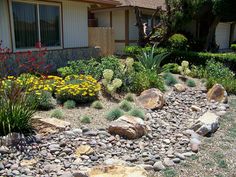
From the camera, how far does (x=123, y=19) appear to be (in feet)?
60.4

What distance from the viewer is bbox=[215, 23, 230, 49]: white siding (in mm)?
23516

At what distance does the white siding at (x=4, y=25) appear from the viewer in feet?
32.3

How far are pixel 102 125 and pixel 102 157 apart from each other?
1188 mm

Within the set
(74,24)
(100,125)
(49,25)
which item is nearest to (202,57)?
(74,24)

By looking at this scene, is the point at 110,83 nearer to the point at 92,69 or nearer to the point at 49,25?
the point at 92,69

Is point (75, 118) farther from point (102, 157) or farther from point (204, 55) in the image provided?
point (204, 55)

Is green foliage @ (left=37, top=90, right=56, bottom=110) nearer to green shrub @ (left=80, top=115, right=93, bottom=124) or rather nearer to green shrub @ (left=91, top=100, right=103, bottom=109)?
green shrub @ (left=91, top=100, right=103, bottom=109)

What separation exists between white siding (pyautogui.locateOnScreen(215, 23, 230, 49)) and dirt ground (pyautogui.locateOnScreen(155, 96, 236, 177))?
61.6ft

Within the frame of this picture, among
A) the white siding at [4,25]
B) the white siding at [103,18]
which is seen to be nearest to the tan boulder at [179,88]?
the white siding at [4,25]

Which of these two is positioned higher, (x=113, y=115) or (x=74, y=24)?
(x=74, y=24)

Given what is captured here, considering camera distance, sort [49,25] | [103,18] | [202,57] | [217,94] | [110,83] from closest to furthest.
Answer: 1. [110,83]
2. [217,94]
3. [49,25]
4. [202,57]
5. [103,18]

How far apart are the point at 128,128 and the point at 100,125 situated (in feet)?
2.32

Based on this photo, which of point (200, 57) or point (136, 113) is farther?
point (200, 57)

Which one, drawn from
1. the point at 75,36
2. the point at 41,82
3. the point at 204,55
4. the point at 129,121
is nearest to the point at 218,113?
the point at 129,121
